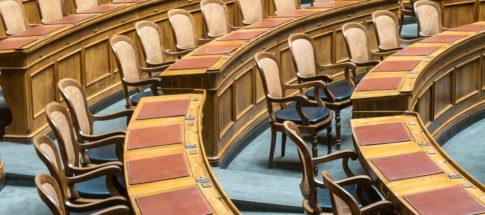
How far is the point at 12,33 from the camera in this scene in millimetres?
8383

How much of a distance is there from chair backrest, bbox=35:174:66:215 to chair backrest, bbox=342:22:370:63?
13.7 feet

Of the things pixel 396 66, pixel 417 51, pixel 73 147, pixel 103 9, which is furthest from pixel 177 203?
pixel 103 9

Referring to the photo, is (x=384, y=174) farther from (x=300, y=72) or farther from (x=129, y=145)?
→ (x=300, y=72)

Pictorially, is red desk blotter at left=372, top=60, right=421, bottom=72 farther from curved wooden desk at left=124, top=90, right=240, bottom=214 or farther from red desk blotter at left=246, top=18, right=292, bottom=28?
curved wooden desk at left=124, top=90, right=240, bottom=214

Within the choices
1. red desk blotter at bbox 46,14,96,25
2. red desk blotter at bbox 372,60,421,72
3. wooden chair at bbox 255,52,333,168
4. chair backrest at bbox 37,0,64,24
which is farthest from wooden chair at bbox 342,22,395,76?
chair backrest at bbox 37,0,64,24

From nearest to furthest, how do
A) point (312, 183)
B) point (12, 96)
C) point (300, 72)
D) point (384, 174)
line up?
point (384, 174)
point (312, 183)
point (12, 96)
point (300, 72)

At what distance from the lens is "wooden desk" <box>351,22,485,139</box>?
6.26 meters

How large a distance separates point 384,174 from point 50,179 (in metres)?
1.68

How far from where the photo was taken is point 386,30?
8828 millimetres

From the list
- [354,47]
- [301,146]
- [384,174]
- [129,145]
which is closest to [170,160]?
[129,145]

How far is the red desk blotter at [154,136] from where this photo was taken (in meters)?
5.35

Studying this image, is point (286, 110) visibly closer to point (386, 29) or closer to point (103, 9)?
point (386, 29)

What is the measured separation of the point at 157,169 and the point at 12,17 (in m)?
4.05

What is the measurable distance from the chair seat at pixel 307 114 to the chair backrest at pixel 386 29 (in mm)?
1601
